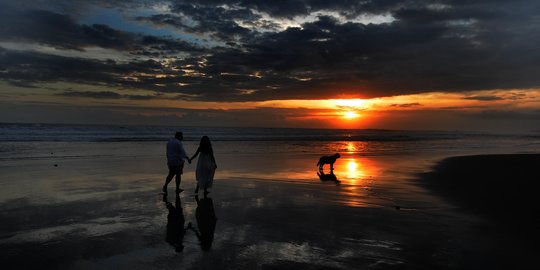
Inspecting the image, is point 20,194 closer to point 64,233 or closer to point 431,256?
point 64,233

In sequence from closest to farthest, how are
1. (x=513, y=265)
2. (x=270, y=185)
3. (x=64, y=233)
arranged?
(x=513, y=265) → (x=64, y=233) → (x=270, y=185)

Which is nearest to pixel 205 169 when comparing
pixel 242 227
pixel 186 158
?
pixel 186 158

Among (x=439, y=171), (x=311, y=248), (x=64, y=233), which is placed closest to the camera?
(x=311, y=248)

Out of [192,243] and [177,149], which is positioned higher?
[177,149]

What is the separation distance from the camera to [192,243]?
22.5 feet

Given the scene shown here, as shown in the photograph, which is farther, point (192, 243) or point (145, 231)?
point (145, 231)

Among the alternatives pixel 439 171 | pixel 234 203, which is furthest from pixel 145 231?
pixel 439 171

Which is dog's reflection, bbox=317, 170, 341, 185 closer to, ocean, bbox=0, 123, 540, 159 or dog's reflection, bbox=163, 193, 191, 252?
dog's reflection, bbox=163, 193, 191, 252

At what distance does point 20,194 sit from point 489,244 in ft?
38.0

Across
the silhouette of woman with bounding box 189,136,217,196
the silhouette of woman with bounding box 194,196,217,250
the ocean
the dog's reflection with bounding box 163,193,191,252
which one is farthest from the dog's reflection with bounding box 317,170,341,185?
the ocean

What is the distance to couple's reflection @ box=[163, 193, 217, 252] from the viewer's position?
22.7 feet

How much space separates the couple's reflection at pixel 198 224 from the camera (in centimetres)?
691

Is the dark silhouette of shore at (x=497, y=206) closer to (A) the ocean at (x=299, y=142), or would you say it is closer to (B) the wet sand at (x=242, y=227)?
(B) the wet sand at (x=242, y=227)

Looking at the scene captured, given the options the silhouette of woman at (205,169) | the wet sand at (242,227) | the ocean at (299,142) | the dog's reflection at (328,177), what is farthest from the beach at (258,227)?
the ocean at (299,142)
